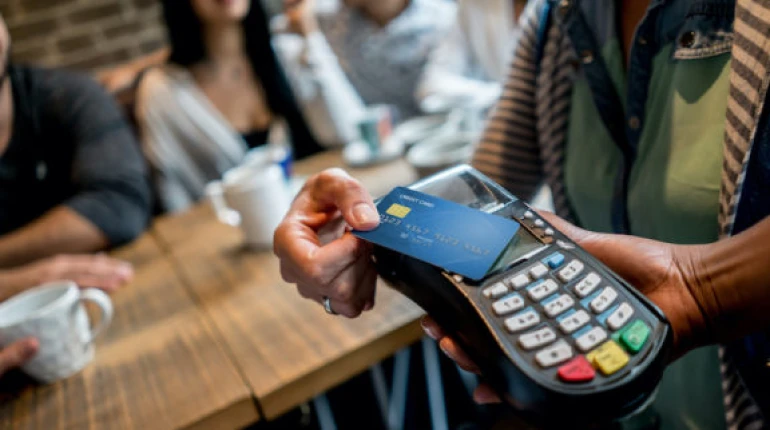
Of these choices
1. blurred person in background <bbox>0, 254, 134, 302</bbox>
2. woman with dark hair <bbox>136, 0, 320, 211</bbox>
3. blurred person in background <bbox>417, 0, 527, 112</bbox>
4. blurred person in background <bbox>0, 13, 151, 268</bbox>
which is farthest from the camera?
woman with dark hair <bbox>136, 0, 320, 211</bbox>

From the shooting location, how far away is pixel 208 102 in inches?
57.6

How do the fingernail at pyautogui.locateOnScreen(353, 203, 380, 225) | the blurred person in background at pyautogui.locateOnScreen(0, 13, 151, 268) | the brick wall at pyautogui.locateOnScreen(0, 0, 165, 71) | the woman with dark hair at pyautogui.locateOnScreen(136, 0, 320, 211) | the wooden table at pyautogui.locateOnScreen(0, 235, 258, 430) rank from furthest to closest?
the brick wall at pyautogui.locateOnScreen(0, 0, 165, 71)
the woman with dark hair at pyautogui.locateOnScreen(136, 0, 320, 211)
the blurred person in background at pyautogui.locateOnScreen(0, 13, 151, 268)
the wooden table at pyautogui.locateOnScreen(0, 235, 258, 430)
the fingernail at pyautogui.locateOnScreen(353, 203, 380, 225)

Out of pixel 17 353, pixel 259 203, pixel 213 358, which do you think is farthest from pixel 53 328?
pixel 259 203

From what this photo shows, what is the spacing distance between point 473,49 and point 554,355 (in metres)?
1.26

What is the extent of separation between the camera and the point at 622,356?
0.32 metres

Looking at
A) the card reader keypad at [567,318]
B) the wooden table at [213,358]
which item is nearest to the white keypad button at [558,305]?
the card reader keypad at [567,318]

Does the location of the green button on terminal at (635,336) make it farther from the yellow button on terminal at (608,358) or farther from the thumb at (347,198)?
the thumb at (347,198)

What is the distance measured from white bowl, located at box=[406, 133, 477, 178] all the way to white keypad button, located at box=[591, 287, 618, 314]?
1.44ft

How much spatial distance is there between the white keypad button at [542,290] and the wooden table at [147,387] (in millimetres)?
328

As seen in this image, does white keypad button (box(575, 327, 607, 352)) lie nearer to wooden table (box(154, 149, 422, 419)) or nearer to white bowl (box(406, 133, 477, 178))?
wooden table (box(154, 149, 422, 419))

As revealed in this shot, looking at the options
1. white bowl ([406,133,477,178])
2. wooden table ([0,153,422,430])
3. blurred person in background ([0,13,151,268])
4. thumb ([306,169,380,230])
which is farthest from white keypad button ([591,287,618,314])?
blurred person in background ([0,13,151,268])

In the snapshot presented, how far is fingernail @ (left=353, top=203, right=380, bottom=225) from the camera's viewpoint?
417mm

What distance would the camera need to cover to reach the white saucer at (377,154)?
1.05 metres

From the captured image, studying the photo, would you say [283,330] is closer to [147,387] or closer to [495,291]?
[147,387]
